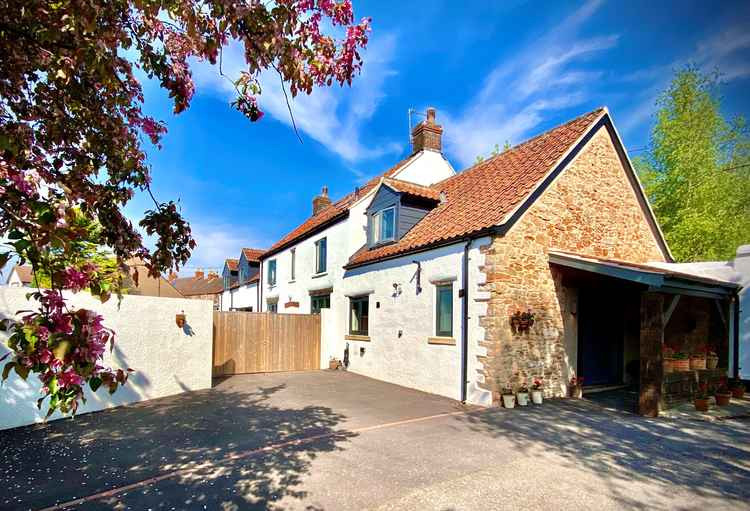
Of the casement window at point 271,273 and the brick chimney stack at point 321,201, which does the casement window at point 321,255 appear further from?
the brick chimney stack at point 321,201

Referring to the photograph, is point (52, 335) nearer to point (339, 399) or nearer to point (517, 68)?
point (339, 399)

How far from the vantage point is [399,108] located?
20.2 metres

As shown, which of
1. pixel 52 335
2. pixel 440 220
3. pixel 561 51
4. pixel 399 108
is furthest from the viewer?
pixel 399 108

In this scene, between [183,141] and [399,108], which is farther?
[399,108]

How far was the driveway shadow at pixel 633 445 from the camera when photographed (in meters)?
5.45

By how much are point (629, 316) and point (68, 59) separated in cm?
1473

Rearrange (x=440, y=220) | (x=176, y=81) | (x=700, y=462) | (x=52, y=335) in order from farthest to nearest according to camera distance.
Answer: (x=440, y=220), (x=700, y=462), (x=176, y=81), (x=52, y=335)

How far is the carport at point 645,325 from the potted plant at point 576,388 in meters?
0.56

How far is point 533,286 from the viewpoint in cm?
1034

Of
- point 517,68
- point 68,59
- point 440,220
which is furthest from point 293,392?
point 517,68

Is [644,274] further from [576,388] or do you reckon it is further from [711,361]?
[711,361]

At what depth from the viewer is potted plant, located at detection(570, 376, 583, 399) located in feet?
35.7

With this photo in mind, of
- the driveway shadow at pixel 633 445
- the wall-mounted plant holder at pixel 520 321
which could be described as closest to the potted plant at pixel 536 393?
the driveway shadow at pixel 633 445

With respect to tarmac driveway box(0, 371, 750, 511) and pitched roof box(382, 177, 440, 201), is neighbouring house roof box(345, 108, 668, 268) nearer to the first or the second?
pitched roof box(382, 177, 440, 201)
